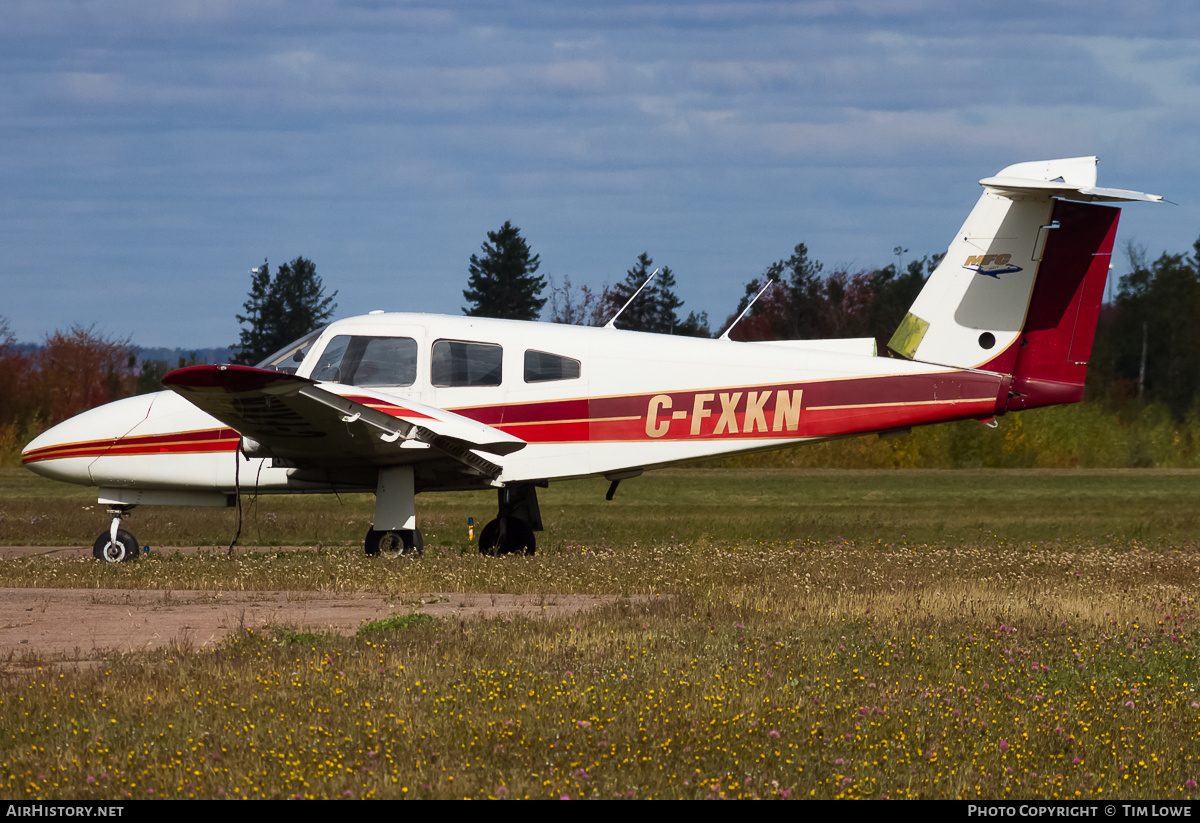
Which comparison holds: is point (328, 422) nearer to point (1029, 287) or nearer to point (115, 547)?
point (115, 547)

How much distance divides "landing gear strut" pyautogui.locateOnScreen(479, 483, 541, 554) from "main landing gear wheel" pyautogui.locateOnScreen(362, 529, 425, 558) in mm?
1166

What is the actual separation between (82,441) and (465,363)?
4.63 m

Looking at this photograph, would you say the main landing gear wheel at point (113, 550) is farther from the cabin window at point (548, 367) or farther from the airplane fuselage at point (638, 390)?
the cabin window at point (548, 367)

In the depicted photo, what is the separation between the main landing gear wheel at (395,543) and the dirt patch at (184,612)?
227cm

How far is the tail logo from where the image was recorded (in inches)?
525

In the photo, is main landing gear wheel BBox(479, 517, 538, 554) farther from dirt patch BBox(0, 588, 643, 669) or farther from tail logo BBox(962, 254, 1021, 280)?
tail logo BBox(962, 254, 1021, 280)

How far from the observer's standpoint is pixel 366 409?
1193 centimetres

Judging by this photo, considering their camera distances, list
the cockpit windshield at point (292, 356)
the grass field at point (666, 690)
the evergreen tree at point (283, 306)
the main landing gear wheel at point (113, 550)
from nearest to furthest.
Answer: the grass field at point (666, 690)
the cockpit windshield at point (292, 356)
the main landing gear wheel at point (113, 550)
the evergreen tree at point (283, 306)

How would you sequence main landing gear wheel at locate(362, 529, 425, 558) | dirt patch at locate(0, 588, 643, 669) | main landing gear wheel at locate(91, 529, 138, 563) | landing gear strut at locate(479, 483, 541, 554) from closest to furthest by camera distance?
dirt patch at locate(0, 588, 643, 669)
main landing gear wheel at locate(362, 529, 425, 558)
main landing gear wheel at locate(91, 529, 138, 563)
landing gear strut at locate(479, 483, 541, 554)

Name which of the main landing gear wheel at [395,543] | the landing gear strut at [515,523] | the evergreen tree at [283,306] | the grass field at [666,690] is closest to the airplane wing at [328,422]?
the main landing gear wheel at [395,543]

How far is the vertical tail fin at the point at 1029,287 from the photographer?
514 inches

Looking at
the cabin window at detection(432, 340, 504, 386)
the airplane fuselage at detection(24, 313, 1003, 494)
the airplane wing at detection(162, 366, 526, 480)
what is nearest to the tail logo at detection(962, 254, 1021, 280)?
the airplane fuselage at detection(24, 313, 1003, 494)

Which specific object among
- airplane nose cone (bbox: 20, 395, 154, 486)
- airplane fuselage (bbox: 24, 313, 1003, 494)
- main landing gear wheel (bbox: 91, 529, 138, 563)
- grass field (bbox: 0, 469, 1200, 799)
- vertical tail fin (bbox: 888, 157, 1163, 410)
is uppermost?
vertical tail fin (bbox: 888, 157, 1163, 410)
